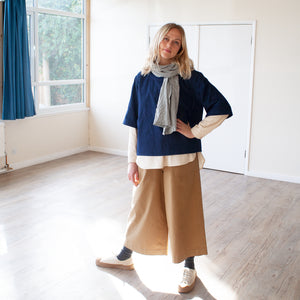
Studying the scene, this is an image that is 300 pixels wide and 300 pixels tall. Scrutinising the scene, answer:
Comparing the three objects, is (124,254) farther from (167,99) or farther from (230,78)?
(230,78)

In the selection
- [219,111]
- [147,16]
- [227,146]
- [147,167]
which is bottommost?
[227,146]

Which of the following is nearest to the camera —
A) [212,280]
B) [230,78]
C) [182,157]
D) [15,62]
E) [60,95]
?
[182,157]

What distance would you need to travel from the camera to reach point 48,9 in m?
5.35

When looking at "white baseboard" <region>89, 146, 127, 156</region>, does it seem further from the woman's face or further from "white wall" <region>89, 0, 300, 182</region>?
the woman's face

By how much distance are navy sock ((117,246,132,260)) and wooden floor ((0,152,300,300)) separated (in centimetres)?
9

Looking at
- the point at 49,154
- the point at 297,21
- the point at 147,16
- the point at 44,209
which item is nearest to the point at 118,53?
the point at 147,16

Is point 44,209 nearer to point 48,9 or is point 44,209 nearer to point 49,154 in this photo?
point 49,154

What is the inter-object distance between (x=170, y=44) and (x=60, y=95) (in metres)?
3.85

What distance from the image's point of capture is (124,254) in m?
2.69

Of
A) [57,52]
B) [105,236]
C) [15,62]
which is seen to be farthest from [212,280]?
[57,52]

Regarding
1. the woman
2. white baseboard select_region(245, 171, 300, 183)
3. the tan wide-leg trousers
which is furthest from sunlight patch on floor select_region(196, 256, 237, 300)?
white baseboard select_region(245, 171, 300, 183)

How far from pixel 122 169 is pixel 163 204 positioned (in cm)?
285

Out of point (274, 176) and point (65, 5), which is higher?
point (65, 5)

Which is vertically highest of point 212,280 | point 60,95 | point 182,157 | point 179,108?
point 179,108
